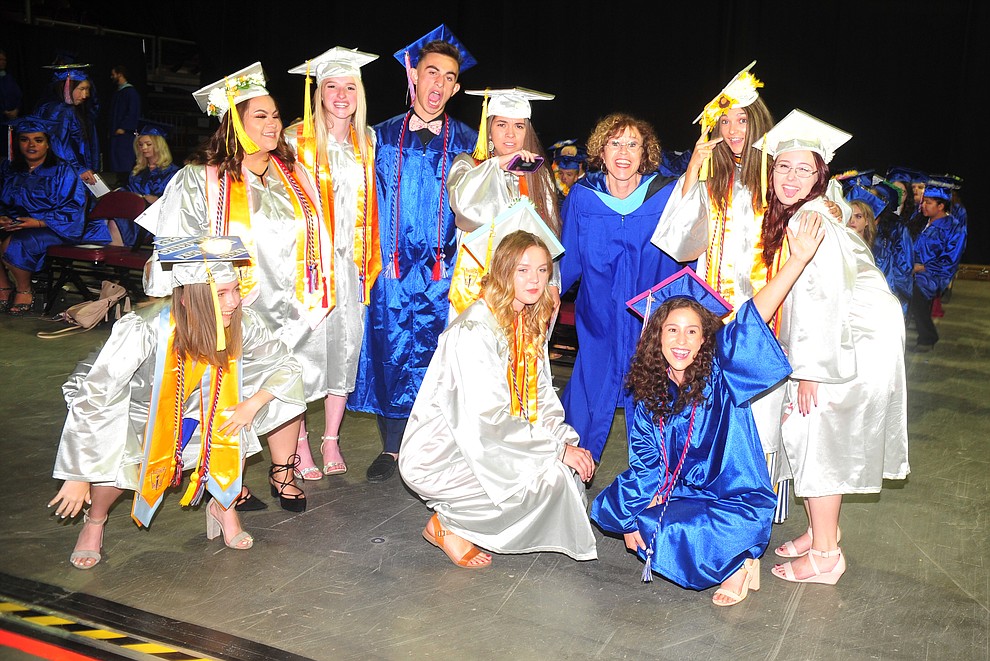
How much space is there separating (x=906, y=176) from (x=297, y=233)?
6.83 m

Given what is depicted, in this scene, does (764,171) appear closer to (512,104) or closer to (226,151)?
(512,104)

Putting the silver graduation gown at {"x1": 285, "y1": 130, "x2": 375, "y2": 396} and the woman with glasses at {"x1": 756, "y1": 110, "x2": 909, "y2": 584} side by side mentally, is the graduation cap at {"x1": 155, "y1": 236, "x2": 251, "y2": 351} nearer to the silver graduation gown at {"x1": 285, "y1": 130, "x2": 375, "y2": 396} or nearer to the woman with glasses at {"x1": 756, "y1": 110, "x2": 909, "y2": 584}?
the silver graduation gown at {"x1": 285, "y1": 130, "x2": 375, "y2": 396}

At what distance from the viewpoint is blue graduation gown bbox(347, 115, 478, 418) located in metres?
4.31

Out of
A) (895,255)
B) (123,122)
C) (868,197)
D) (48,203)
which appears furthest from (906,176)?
(123,122)

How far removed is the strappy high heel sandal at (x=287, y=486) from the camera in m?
3.98

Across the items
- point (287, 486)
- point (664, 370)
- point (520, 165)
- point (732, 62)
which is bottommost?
point (287, 486)

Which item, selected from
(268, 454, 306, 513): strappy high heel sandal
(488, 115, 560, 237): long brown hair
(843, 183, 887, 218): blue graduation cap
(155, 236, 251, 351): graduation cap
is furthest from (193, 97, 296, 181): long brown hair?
(843, 183, 887, 218): blue graduation cap

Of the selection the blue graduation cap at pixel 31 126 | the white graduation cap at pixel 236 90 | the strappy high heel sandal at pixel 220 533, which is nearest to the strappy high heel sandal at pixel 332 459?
the strappy high heel sandal at pixel 220 533

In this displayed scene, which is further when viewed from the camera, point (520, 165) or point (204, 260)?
point (520, 165)

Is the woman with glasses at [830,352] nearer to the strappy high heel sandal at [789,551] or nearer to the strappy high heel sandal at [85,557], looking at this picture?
the strappy high heel sandal at [789,551]

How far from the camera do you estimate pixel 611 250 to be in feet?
12.9

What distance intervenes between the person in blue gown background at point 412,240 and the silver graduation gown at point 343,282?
4.8 inches

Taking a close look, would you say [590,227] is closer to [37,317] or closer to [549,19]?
[37,317]

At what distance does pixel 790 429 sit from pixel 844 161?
8.26 metres
